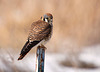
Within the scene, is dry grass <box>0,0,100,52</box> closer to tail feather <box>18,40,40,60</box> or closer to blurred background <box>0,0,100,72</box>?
blurred background <box>0,0,100,72</box>

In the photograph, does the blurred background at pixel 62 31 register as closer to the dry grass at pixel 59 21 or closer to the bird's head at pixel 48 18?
the dry grass at pixel 59 21

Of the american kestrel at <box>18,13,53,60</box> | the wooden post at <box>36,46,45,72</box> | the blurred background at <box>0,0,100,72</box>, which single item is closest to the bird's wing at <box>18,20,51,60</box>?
the american kestrel at <box>18,13,53,60</box>

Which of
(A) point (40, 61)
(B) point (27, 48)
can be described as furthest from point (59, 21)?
(A) point (40, 61)

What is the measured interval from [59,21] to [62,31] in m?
0.15

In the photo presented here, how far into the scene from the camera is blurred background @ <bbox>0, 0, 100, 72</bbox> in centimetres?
412

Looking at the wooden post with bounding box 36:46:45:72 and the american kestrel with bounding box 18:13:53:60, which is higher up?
the american kestrel with bounding box 18:13:53:60

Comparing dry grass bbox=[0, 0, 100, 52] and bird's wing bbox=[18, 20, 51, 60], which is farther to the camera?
dry grass bbox=[0, 0, 100, 52]

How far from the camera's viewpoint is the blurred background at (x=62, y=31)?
4.12 meters

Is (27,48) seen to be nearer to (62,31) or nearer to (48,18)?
(48,18)

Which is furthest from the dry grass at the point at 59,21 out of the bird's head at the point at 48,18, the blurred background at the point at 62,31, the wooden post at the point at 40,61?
the wooden post at the point at 40,61

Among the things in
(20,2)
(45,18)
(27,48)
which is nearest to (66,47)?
(20,2)

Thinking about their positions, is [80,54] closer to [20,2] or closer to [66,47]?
[66,47]

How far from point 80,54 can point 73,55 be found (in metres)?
0.35

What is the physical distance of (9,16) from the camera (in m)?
4.53
